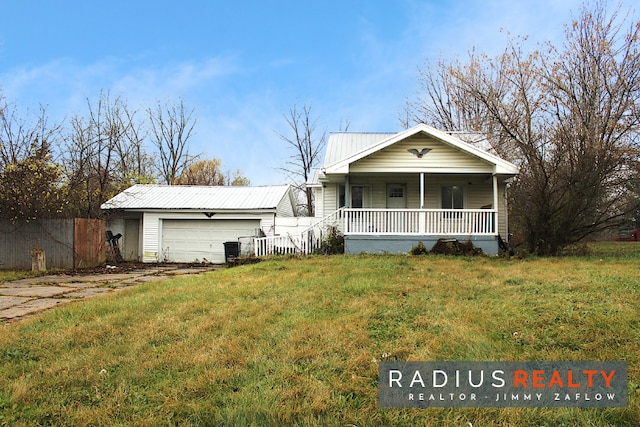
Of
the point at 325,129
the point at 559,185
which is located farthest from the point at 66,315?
the point at 325,129

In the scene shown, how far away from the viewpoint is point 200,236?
17.2m

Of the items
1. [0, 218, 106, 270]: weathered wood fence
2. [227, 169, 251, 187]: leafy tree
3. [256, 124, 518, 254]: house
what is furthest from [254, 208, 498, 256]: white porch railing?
[227, 169, 251, 187]: leafy tree

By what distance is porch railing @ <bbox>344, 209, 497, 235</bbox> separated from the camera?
13398mm

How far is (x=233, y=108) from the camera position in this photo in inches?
805

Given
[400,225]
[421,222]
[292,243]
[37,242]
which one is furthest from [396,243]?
[37,242]

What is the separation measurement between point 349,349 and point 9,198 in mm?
13264

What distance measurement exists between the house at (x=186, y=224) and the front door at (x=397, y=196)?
4.76 meters

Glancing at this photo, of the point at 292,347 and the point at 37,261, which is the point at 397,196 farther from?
the point at 37,261

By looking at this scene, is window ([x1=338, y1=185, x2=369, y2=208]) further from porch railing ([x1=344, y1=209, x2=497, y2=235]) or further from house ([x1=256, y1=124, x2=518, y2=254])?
porch railing ([x1=344, y1=209, x2=497, y2=235])

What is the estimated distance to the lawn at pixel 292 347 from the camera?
273 centimetres

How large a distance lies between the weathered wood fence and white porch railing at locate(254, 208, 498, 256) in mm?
6276

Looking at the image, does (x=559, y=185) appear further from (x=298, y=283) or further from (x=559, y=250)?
(x=298, y=283)

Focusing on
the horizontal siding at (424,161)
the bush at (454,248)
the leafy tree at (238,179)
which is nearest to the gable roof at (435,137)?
the horizontal siding at (424,161)

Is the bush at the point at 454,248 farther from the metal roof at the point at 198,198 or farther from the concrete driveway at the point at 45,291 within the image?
the concrete driveway at the point at 45,291
